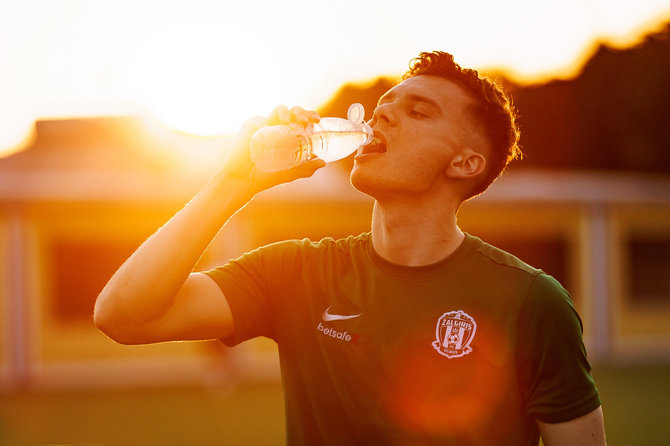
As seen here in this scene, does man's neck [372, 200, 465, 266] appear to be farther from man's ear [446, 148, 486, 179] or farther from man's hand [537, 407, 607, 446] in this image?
man's hand [537, 407, 607, 446]

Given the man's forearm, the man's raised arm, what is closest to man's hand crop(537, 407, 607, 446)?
the man's raised arm

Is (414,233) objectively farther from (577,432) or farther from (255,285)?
(577,432)

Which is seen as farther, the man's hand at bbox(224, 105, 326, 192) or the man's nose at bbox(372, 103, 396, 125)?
the man's nose at bbox(372, 103, 396, 125)

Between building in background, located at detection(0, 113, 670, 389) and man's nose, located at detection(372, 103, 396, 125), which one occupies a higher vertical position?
man's nose, located at detection(372, 103, 396, 125)

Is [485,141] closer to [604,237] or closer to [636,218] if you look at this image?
[604,237]

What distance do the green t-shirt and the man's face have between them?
262mm

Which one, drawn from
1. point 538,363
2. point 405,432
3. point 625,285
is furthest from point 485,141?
point 625,285

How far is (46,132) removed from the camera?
2716 cm

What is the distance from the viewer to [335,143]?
124 inches

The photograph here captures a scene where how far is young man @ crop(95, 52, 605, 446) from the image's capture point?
2.54 m

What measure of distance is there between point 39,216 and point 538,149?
2067 centimetres

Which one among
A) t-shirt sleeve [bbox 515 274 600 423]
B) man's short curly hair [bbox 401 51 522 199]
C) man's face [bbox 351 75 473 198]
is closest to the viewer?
t-shirt sleeve [bbox 515 274 600 423]

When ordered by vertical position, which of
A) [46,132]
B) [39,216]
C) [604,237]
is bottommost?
[604,237]

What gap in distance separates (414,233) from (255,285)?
59 centimetres
